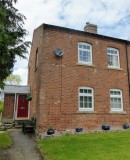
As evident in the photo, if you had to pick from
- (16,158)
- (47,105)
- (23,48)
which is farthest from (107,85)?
(16,158)

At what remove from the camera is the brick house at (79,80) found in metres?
A: 15.2

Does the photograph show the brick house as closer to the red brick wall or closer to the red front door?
the red front door

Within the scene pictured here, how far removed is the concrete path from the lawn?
481mm

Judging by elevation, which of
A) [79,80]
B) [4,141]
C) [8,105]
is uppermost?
[79,80]

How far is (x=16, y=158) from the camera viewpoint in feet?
34.0

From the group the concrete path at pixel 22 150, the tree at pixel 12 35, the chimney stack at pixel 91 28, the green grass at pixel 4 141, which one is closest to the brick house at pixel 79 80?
the concrete path at pixel 22 150

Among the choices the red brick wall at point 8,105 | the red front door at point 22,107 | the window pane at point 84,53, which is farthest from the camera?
the red front door at point 22,107

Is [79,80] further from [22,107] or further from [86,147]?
[22,107]

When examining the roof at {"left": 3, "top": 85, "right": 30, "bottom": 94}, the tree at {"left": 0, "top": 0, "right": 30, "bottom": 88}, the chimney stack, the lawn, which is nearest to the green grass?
the lawn

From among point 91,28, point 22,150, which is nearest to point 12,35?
point 22,150

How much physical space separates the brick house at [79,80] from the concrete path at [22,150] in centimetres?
142

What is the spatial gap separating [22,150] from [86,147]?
145 inches

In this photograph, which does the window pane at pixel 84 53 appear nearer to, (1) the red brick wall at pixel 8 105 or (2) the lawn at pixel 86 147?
(2) the lawn at pixel 86 147

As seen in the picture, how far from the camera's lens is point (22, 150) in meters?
11.9
